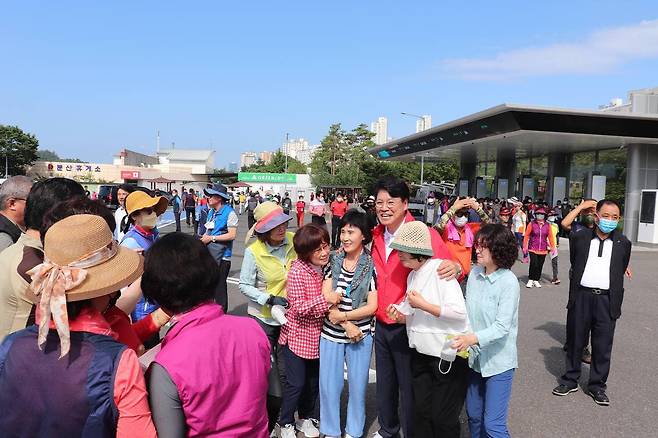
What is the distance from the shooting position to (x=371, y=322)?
3467 mm

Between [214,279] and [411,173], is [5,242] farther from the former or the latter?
[411,173]

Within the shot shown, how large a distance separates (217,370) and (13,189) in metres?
2.68

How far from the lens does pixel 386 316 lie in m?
3.27

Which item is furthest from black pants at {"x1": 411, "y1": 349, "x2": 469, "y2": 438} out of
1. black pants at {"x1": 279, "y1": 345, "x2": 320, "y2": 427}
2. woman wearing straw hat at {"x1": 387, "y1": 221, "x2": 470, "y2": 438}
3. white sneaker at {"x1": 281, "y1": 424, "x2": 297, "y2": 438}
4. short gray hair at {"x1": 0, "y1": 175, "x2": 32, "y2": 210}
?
short gray hair at {"x1": 0, "y1": 175, "x2": 32, "y2": 210}

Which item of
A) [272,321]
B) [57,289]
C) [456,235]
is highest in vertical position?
[57,289]

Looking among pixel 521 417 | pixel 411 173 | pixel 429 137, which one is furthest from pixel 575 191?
pixel 411 173

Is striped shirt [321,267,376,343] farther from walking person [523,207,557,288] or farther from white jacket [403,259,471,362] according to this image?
walking person [523,207,557,288]

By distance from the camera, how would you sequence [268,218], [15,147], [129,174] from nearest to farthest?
[268,218] < [15,147] < [129,174]

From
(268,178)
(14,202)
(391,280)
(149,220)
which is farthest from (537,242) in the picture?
(268,178)

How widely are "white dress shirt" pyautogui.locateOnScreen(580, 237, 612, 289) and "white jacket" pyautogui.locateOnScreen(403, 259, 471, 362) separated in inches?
88.2

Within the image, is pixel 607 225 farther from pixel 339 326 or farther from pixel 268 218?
pixel 268 218

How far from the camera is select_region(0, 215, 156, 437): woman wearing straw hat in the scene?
1.45m

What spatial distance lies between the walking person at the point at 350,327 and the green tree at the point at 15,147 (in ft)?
225

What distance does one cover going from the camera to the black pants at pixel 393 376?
326 cm
